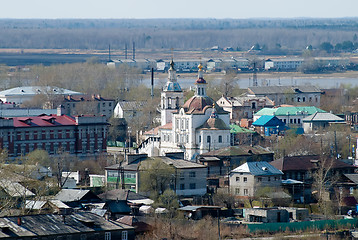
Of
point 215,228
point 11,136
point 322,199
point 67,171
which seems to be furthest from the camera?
point 11,136

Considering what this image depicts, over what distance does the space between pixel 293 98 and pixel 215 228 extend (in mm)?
56795

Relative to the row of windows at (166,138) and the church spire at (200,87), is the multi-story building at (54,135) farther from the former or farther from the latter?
the church spire at (200,87)

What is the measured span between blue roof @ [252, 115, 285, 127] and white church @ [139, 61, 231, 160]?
837cm

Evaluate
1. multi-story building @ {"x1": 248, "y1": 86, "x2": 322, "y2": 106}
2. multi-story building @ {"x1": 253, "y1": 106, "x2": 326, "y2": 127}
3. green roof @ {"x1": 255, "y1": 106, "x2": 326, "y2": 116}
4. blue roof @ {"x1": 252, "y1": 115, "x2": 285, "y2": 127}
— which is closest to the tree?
blue roof @ {"x1": 252, "y1": 115, "x2": 285, "y2": 127}

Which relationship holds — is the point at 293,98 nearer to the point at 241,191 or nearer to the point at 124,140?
the point at 124,140

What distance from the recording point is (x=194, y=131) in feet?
201

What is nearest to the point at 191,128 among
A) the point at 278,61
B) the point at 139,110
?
the point at 139,110

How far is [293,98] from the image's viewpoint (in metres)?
93.6

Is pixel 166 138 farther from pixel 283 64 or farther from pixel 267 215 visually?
pixel 283 64

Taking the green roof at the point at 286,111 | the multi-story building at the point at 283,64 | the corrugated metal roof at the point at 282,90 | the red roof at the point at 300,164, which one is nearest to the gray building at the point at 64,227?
the red roof at the point at 300,164

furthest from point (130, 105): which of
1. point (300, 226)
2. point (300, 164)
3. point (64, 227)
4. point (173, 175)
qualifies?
point (64, 227)

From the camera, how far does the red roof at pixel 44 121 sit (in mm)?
58156

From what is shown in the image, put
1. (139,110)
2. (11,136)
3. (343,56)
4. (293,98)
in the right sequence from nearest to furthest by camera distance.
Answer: (11,136), (139,110), (293,98), (343,56)

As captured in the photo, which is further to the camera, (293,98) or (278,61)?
(278,61)
